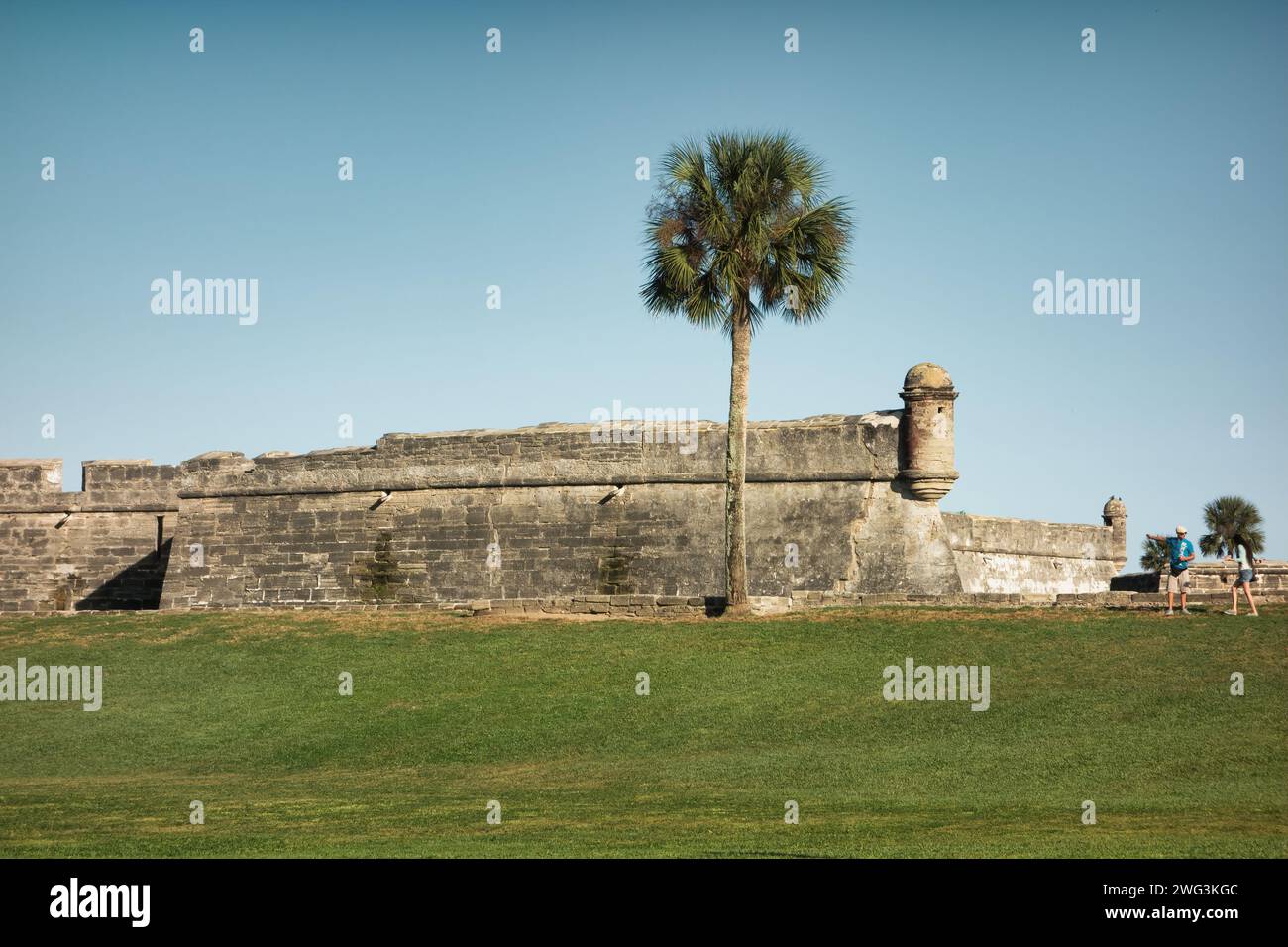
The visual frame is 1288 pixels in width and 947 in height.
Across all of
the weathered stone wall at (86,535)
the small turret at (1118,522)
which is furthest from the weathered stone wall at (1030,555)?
the weathered stone wall at (86,535)

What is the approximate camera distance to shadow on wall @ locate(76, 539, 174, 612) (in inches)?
1323

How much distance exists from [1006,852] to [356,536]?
69.5 ft

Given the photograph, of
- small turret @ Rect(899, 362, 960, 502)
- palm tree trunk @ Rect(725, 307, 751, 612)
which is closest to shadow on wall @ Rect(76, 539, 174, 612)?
palm tree trunk @ Rect(725, 307, 751, 612)

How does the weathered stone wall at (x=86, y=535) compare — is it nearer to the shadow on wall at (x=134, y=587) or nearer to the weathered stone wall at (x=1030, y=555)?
the shadow on wall at (x=134, y=587)

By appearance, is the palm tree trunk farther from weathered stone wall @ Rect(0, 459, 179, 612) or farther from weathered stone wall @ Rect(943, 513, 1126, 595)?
weathered stone wall @ Rect(0, 459, 179, 612)

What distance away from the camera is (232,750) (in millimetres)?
18891

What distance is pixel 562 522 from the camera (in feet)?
94.4

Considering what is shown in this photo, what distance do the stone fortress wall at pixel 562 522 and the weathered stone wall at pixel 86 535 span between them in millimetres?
61

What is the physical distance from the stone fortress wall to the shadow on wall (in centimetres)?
4

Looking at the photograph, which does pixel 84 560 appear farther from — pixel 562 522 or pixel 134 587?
pixel 562 522

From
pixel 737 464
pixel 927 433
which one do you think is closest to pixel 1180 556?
pixel 927 433

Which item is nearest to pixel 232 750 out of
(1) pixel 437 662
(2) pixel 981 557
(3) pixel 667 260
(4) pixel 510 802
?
(1) pixel 437 662

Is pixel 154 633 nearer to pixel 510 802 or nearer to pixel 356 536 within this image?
pixel 356 536
